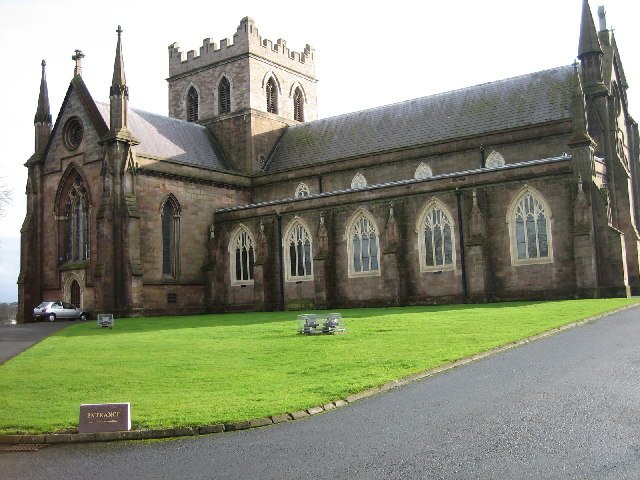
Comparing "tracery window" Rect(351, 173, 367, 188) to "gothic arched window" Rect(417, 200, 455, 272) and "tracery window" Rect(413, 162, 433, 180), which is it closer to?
"tracery window" Rect(413, 162, 433, 180)

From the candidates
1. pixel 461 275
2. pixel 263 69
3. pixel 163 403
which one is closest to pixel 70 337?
pixel 163 403

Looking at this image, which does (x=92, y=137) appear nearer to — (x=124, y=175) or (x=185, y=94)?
(x=124, y=175)

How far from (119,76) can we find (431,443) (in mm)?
34697

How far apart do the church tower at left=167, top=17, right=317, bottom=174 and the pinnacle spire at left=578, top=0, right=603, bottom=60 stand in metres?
22.3

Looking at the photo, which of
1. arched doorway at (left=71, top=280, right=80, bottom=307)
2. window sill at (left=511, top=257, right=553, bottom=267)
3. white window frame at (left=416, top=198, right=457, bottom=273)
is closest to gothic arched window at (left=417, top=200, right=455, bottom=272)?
white window frame at (left=416, top=198, right=457, bottom=273)

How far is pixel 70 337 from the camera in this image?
2367cm

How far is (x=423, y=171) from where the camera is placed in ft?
131

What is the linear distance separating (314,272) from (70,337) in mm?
15698

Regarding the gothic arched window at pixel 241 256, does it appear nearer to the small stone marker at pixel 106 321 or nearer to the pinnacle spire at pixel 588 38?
the small stone marker at pixel 106 321

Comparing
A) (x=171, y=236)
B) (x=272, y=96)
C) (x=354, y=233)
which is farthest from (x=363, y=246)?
(x=272, y=96)

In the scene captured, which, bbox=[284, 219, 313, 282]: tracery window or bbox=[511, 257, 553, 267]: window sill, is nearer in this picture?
bbox=[511, 257, 553, 267]: window sill

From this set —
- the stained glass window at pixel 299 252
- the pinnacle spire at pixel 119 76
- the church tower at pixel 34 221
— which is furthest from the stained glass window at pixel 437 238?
the church tower at pixel 34 221

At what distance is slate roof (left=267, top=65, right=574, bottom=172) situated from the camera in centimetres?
3781

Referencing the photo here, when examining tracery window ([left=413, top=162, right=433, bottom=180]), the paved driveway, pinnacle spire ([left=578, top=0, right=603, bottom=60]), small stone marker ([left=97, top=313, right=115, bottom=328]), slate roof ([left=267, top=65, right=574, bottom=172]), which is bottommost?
the paved driveway
